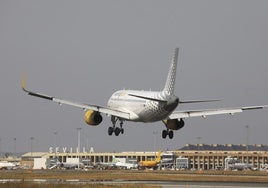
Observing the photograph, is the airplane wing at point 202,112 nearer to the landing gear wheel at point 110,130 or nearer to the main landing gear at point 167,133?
the main landing gear at point 167,133

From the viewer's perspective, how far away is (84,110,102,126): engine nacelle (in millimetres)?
114250

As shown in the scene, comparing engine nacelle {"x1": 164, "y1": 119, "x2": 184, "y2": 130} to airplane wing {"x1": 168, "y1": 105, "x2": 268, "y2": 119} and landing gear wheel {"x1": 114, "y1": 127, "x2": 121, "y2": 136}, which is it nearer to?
airplane wing {"x1": 168, "y1": 105, "x2": 268, "y2": 119}

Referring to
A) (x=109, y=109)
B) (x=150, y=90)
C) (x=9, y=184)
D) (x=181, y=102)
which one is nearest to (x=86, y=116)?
(x=109, y=109)

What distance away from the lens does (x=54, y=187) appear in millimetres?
76000

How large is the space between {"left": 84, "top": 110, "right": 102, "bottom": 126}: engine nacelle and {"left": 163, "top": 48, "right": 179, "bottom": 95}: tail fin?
1299 centimetres

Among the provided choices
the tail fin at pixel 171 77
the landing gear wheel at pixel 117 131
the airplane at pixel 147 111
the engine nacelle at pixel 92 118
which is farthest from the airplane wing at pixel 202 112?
the engine nacelle at pixel 92 118

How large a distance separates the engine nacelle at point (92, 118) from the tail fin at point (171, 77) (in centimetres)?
1299

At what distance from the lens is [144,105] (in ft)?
365

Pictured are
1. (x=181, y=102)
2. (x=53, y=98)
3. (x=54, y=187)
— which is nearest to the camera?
(x=54, y=187)

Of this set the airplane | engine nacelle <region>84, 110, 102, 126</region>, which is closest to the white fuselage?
the airplane

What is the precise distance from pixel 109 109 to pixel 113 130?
3.85 meters

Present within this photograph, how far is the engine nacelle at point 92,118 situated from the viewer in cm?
11425

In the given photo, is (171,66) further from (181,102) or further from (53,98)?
(53,98)

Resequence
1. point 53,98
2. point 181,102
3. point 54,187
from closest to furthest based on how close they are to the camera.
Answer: point 54,187
point 181,102
point 53,98
